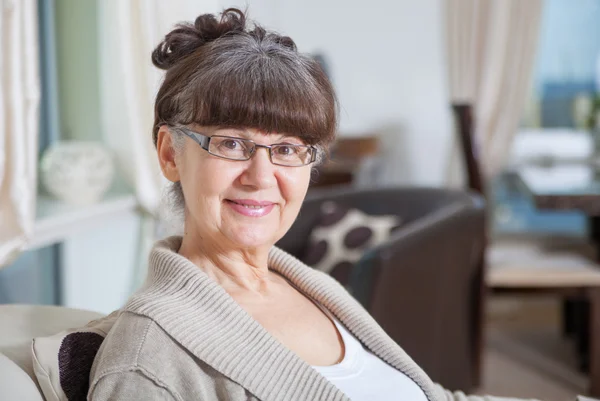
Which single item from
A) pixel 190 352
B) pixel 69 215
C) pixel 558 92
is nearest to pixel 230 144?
pixel 190 352

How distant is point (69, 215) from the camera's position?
8.68ft

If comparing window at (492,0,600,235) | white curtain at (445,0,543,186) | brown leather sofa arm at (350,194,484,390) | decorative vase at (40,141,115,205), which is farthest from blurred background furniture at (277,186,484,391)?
window at (492,0,600,235)

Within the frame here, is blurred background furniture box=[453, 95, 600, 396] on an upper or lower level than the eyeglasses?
lower

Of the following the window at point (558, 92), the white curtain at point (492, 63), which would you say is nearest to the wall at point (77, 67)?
the white curtain at point (492, 63)

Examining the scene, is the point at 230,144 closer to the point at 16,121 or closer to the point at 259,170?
the point at 259,170

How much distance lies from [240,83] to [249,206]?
18 centimetres

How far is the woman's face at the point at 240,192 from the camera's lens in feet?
3.55

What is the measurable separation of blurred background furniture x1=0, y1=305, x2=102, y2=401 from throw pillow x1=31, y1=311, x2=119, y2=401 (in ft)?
0.06

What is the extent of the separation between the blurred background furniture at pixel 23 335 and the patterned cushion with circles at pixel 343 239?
65.6 inches

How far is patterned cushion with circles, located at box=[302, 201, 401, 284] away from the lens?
113 inches

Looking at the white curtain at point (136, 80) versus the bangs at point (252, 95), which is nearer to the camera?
the bangs at point (252, 95)

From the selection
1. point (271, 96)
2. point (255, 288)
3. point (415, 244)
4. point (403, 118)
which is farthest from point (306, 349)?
point (403, 118)

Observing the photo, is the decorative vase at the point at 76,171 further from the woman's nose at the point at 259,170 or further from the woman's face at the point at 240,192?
the woman's nose at the point at 259,170

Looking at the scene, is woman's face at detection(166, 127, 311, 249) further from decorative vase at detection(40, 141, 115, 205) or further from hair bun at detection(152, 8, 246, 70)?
decorative vase at detection(40, 141, 115, 205)
